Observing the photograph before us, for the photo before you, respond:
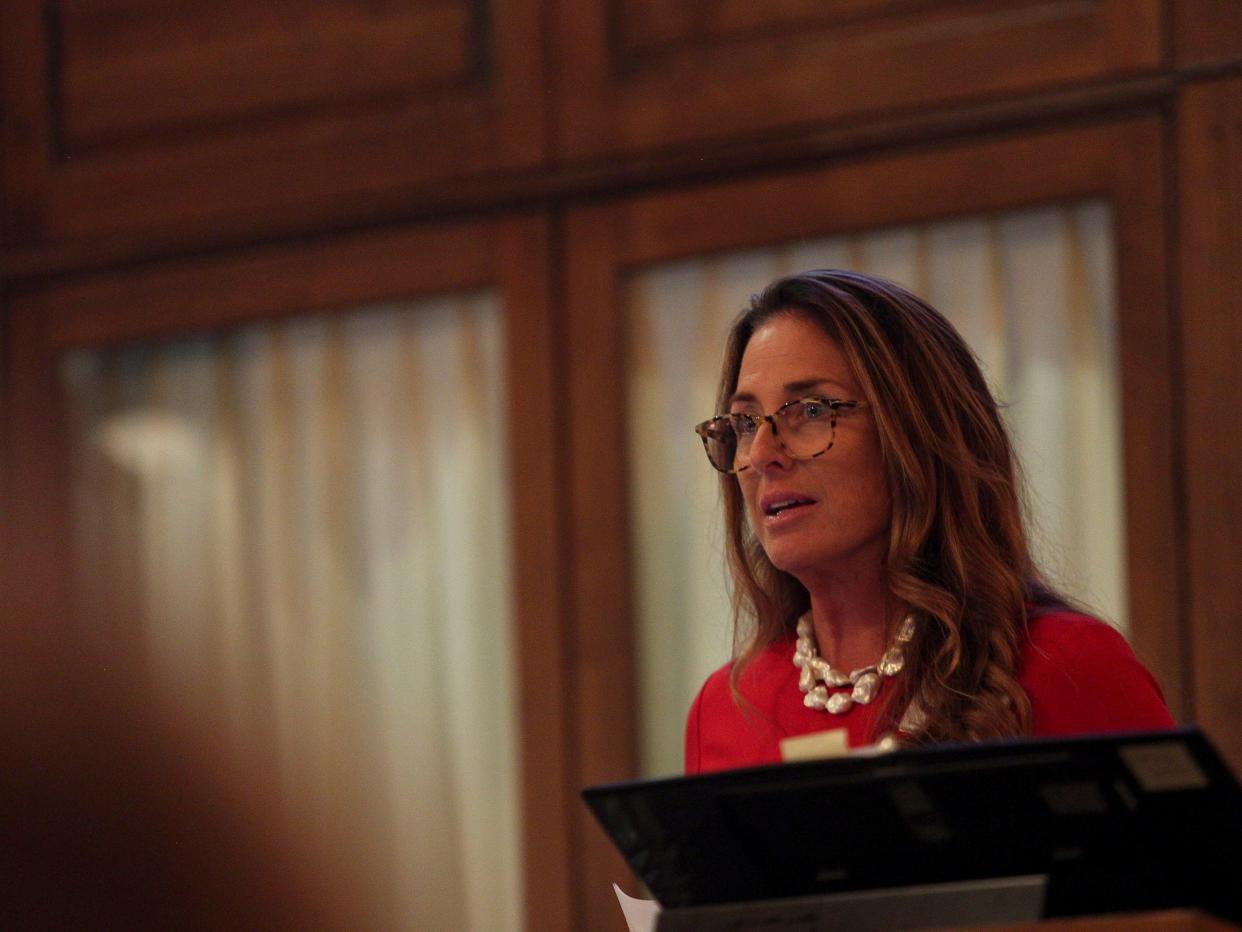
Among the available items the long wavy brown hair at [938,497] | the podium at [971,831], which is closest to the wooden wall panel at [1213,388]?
the long wavy brown hair at [938,497]

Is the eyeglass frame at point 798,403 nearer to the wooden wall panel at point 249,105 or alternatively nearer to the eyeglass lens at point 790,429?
the eyeglass lens at point 790,429

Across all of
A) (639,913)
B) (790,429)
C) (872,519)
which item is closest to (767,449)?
(790,429)

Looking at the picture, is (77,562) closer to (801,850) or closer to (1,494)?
(1,494)

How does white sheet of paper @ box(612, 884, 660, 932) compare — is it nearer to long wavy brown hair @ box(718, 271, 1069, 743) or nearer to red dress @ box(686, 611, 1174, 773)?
red dress @ box(686, 611, 1174, 773)

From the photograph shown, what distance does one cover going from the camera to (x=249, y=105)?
5.18 m

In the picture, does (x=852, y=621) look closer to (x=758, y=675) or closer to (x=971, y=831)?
(x=758, y=675)

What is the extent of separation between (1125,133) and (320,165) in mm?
2219

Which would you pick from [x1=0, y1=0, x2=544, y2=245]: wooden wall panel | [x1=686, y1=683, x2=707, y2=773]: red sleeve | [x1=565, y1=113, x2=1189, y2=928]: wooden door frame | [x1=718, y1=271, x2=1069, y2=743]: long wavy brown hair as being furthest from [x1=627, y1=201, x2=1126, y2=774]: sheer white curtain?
[x1=718, y1=271, x2=1069, y2=743]: long wavy brown hair

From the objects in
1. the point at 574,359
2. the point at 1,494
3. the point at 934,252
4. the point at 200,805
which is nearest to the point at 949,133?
the point at 934,252

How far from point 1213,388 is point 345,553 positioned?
2.40 meters

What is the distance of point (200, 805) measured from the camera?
2.95 feet

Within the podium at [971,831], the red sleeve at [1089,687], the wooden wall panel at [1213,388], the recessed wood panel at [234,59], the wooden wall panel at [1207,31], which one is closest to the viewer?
the podium at [971,831]

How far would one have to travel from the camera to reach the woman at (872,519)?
7.40ft

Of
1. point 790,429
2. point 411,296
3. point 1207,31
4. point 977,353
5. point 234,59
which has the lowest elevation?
point 790,429
